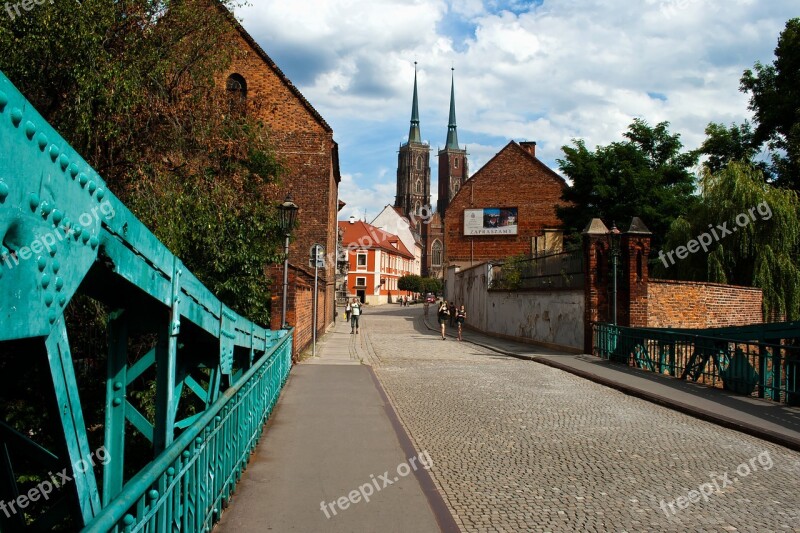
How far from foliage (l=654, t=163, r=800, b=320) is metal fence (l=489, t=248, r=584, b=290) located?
5744 millimetres

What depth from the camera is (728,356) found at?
12.0 metres

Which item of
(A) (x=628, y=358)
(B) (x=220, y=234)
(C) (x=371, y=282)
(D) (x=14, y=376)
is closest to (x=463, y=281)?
(A) (x=628, y=358)

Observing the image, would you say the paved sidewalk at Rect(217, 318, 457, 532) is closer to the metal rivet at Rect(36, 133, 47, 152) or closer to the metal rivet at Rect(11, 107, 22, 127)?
the metal rivet at Rect(36, 133, 47, 152)

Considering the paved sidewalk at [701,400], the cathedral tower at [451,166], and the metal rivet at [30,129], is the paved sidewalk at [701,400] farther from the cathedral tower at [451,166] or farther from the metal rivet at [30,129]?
the cathedral tower at [451,166]

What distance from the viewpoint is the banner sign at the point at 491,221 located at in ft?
156

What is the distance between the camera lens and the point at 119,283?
12.1ft

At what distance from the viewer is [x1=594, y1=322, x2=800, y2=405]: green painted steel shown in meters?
10.8

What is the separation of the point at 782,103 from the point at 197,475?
106 feet

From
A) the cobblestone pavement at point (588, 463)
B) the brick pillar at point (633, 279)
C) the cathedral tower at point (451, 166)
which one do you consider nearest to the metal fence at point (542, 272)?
the brick pillar at point (633, 279)

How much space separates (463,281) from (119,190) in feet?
98.8

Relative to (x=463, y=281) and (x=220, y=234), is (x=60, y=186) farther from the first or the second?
(x=463, y=281)

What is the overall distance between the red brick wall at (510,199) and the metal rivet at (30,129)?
45.6 meters

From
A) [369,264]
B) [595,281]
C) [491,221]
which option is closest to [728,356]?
[595,281]

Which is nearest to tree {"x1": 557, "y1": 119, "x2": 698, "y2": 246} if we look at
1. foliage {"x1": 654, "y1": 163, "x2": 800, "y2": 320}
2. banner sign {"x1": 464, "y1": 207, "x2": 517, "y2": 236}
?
foliage {"x1": 654, "y1": 163, "x2": 800, "y2": 320}
